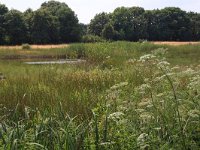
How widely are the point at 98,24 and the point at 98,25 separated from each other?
987 mm

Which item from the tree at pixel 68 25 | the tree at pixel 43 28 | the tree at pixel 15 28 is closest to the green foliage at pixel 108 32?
the tree at pixel 68 25

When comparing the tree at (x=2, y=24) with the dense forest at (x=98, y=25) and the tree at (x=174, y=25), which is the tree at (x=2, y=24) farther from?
the tree at (x=174, y=25)

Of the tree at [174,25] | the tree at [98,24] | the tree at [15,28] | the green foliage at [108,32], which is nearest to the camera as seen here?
the tree at [15,28]

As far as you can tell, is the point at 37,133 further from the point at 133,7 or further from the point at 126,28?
the point at 133,7

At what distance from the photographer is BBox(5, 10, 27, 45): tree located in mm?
59188

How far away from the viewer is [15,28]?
196 ft

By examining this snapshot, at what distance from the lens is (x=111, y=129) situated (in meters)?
4.52

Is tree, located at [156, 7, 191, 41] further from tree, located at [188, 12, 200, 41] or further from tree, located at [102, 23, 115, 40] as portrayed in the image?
tree, located at [102, 23, 115, 40]

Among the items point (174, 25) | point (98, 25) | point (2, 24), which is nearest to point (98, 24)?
point (98, 25)

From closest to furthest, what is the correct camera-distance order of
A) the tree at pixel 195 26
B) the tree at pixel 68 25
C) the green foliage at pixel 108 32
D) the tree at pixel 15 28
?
the tree at pixel 15 28 → the tree at pixel 68 25 → the green foliage at pixel 108 32 → the tree at pixel 195 26

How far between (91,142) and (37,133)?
0.54 metres

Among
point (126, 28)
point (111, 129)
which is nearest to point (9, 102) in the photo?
point (111, 129)

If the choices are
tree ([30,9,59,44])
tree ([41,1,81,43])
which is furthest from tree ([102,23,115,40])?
tree ([30,9,59,44])

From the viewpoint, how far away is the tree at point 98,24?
84425mm
